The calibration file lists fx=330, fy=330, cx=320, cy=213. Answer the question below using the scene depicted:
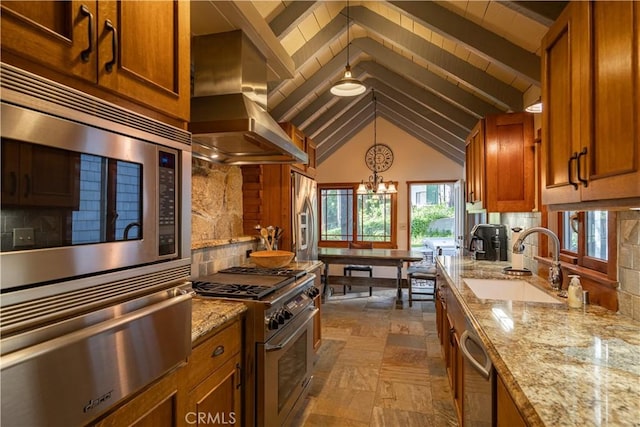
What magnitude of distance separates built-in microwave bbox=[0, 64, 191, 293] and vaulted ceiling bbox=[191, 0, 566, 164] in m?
1.20

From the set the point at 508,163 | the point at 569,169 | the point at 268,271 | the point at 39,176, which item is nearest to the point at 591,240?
the point at 569,169

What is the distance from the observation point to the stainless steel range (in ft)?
5.49

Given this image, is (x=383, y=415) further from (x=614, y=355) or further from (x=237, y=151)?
(x=237, y=151)

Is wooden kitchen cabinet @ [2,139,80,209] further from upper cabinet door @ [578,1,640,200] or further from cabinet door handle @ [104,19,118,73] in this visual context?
upper cabinet door @ [578,1,640,200]

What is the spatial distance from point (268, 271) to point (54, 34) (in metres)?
1.98

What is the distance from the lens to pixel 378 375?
289cm

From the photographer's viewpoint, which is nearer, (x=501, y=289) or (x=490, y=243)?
(x=501, y=289)

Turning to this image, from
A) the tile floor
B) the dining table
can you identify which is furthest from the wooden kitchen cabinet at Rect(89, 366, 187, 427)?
the dining table

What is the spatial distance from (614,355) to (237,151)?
226 centimetres

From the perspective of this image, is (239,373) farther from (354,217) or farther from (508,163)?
(354,217)

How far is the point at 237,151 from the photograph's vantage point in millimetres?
2430

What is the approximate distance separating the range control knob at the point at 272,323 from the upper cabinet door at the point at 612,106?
1.47 m

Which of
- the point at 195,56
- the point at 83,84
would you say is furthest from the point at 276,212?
the point at 83,84

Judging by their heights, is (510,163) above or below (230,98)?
below
